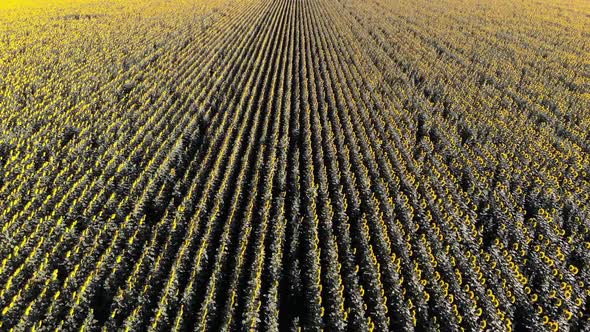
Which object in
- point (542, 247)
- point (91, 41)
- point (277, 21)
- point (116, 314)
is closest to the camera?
point (116, 314)

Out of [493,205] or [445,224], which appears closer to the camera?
[445,224]

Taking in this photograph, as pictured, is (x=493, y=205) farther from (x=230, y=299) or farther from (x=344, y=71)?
(x=344, y=71)

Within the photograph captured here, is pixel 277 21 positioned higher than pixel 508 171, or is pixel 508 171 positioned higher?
pixel 277 21

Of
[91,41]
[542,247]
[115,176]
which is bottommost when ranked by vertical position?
[542,247]

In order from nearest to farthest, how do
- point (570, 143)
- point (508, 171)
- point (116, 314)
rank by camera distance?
point (116, 314), point (508, 171), point (570, 143)

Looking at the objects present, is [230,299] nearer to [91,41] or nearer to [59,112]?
[59,112]

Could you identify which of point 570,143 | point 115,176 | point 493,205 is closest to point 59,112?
point 115,176
